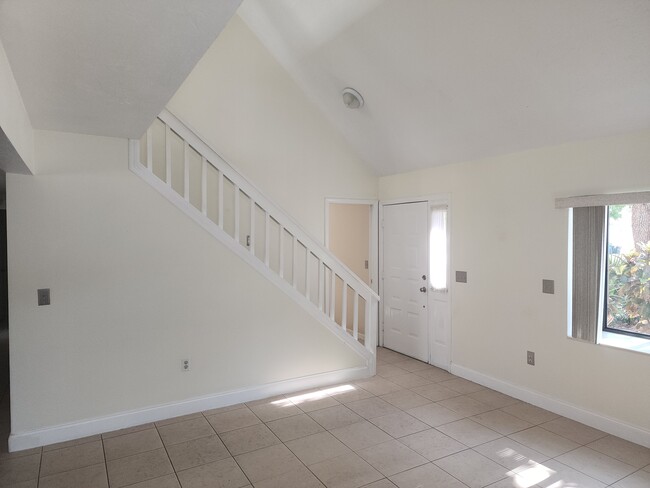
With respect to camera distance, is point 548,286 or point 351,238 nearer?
point 548,286

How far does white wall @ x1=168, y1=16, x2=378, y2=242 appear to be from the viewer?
4.63 meters

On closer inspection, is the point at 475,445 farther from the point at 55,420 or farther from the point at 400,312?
the point at 55,420

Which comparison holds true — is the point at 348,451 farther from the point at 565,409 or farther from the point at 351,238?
the point at 351,238

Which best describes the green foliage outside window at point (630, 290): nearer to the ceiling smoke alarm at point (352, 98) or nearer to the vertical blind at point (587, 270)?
the vertical blind at point (587, 270)

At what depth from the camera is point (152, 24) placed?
5.08ft

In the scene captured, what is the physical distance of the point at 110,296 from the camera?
3297mm

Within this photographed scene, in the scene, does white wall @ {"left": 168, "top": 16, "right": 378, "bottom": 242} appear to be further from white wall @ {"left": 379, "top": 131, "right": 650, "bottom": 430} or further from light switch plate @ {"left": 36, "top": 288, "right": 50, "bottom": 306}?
light switch plate @ {"left": 36, "top": 288, "right": 50, "bottom": 306}

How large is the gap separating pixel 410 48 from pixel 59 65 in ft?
8.92

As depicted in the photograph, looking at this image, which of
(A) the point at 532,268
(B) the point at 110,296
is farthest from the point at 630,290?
(B) the point at 110,296

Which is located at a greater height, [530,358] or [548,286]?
[548,286]

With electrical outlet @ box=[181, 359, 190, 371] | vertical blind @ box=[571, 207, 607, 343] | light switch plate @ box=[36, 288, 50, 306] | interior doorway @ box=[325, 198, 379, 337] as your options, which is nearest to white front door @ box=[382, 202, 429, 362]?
interior doorway @ box=[325, 198, 379, 337]

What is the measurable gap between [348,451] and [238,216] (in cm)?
233

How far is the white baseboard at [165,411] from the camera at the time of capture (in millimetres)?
3058

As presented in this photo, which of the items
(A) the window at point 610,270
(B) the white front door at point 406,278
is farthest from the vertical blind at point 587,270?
(B) the white front door at point 406,278
